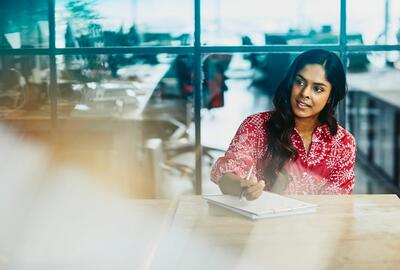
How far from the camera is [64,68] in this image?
3.09 metres

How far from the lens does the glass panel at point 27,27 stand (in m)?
3.08

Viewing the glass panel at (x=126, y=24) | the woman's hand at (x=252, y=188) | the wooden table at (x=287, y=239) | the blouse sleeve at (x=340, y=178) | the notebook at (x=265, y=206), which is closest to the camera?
the wooden table at (x=287, y=239)

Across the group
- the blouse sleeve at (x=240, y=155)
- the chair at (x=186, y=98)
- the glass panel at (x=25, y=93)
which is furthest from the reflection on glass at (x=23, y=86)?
the blouse sleeve at (x=240, y=155)

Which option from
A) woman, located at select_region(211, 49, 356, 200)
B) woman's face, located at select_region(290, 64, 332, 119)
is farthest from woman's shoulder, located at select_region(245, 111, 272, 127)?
woman's face, located at select_region(290, 64, 332, 119)

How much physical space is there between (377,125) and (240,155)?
424 cm

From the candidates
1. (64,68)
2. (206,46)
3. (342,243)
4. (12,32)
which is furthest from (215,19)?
(342,243)

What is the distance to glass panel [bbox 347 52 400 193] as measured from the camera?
551 centimetres

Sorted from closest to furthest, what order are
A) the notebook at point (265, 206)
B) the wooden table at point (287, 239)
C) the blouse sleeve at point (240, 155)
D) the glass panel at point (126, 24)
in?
the wooden table at point (287, 239) → the notebook at point (265, 206) → the blouse sleeve at point (240, 155) → the glass panel at point (126, 24)

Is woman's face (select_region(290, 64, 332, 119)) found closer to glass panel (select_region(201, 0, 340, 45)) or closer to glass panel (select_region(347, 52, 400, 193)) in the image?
glass panel (select_region(201, 0, 340, 45))

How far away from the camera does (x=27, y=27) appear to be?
10.1 feet

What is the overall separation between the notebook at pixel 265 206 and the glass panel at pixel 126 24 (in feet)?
3.61

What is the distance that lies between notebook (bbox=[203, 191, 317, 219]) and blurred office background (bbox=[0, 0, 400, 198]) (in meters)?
0.98

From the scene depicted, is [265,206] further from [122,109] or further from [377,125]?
[377,125]

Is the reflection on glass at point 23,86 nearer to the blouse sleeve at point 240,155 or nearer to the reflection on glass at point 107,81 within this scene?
the reflection on glass at point 107,81
